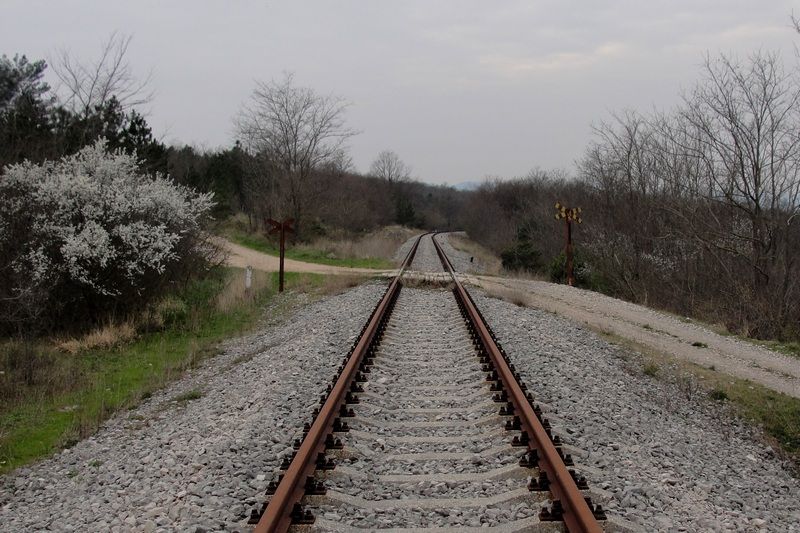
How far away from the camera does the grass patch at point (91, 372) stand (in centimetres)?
664

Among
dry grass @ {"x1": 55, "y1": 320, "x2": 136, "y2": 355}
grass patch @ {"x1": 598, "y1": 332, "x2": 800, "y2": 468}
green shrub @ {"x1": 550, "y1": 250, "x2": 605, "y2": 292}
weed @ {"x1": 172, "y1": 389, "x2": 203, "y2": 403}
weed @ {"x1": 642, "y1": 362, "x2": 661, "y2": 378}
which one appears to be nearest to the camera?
grass patch @ {"x1": 598, "y1": 332, "x2": 800, "y2": 468}

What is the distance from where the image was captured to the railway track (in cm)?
374

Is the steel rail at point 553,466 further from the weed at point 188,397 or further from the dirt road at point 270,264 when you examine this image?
the dirt road at point 270,264

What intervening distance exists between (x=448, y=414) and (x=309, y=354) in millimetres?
3131

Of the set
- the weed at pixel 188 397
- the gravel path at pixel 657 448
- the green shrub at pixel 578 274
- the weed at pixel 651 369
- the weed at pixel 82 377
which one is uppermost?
the green shrub at pixel 578 274

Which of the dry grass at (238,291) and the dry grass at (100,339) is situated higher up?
the dry grass at (238,291)

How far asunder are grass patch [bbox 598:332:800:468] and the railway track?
99.0 inches

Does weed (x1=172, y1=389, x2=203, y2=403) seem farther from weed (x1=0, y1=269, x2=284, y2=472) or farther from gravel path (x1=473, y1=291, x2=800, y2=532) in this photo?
gravel path (x1=473, y1=291, x2=800, y2=532)

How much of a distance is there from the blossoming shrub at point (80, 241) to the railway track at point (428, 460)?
6.51 meters

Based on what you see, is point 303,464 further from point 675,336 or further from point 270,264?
point 270,264

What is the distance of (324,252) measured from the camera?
1171 inches

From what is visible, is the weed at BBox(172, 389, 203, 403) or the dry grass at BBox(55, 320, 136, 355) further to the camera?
the dry grass at BBox(55, 320, 136, 355)

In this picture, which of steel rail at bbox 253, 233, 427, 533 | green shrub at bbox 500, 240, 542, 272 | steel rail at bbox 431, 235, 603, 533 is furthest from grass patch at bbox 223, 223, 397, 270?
steel rail at bbox 431, 235, 603, 533

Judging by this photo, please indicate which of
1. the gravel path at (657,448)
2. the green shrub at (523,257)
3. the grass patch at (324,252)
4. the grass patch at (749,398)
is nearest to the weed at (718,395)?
the grass patch at (749,398)
